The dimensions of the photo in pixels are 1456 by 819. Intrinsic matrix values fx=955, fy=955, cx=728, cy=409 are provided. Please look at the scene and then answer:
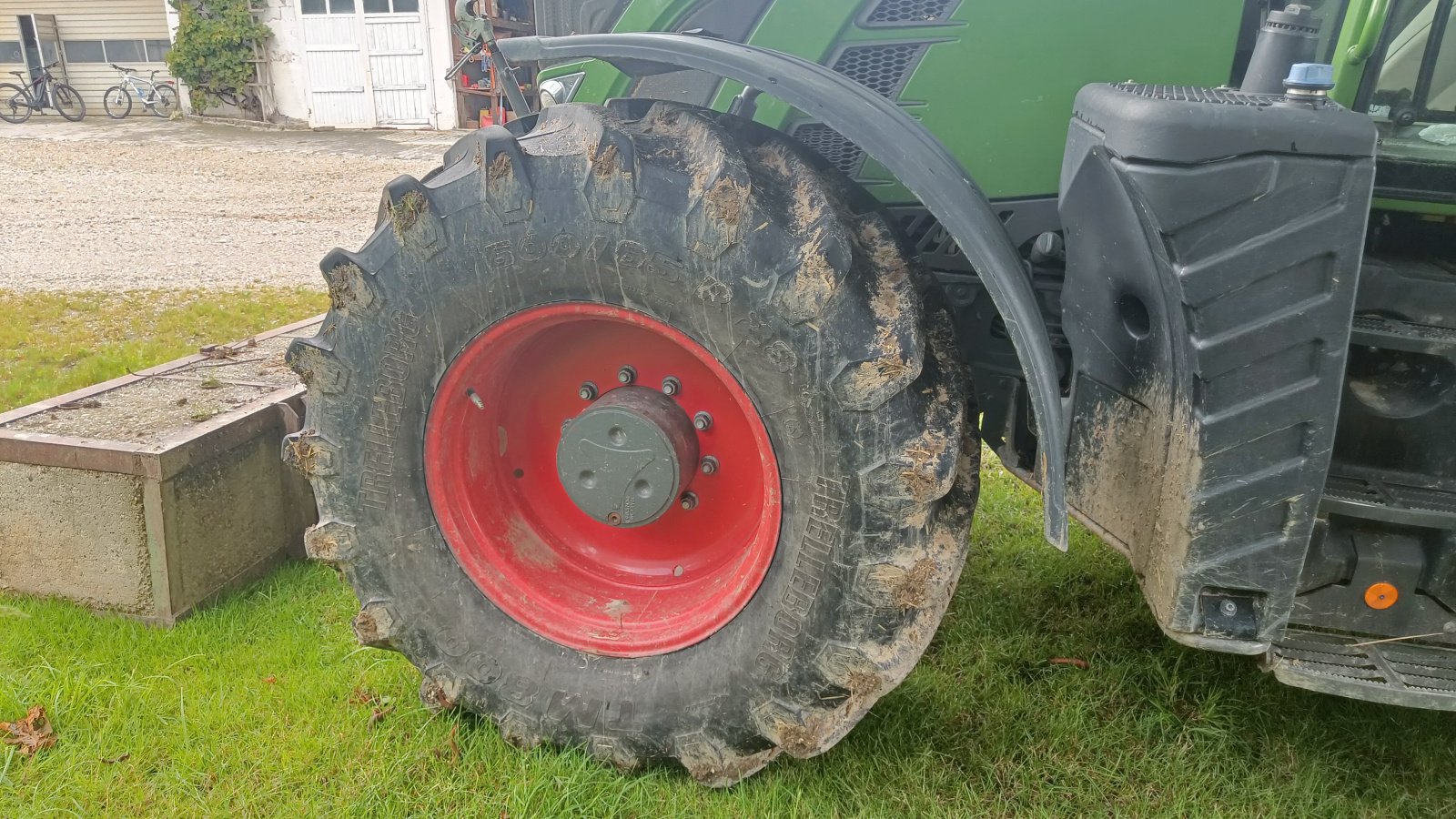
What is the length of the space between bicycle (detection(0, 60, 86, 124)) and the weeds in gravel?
16.8m

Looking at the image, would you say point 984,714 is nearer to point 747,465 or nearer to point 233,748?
A: point 747,465

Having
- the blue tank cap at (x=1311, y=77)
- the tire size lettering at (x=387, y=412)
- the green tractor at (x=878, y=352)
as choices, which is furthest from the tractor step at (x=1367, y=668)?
the tire size lettering at (x=387, y=412)

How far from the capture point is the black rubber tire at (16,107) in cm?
1908

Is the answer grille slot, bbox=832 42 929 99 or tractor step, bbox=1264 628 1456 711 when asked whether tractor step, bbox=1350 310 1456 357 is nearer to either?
tractor step, bbox=1264 628 1456 711

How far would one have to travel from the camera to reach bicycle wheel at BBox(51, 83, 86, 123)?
64.3 ft

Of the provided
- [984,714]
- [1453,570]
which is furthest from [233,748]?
[1453,570]

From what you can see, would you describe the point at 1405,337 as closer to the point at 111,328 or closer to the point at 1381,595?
the point at 1381,595

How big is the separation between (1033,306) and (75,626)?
2775mm

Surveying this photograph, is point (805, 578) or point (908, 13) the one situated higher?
point (908, 13)

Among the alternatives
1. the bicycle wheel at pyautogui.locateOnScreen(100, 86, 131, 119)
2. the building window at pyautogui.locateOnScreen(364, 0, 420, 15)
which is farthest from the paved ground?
the building window at pyautogui.locateOnScreen(364, 0, 420, 15)

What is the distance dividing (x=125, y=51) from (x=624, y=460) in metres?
23.8

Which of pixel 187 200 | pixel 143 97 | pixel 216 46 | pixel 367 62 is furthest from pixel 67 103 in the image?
pixel 187 200

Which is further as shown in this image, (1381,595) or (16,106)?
(16,106)

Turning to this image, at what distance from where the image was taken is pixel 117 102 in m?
19.7
